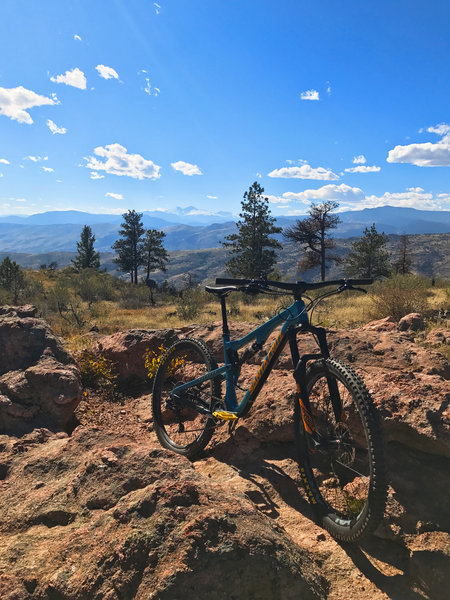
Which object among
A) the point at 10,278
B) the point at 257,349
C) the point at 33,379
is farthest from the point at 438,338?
the point at 10,278

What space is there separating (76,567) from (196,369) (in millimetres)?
3145

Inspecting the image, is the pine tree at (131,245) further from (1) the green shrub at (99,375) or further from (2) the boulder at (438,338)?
(2) the boulder at (438,338)

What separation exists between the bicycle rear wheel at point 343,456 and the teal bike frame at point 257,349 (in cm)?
34

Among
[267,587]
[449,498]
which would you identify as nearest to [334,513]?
[449,498]

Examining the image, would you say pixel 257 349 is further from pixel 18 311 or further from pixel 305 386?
pixel 18 311

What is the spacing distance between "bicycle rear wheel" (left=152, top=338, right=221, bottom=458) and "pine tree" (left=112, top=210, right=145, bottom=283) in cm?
5106

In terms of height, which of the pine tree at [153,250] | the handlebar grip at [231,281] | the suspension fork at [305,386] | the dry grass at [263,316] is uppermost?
the pine tree at [153,250]

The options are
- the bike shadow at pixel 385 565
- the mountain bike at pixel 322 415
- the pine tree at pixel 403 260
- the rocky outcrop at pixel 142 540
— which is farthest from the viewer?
the pine tree at pixel 403 260

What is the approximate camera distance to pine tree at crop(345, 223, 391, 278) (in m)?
34.2

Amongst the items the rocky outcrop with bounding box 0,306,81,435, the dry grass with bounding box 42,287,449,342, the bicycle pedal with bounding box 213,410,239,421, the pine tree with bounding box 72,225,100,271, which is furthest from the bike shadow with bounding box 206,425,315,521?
the pine tree with bounding box 72,225,100,271

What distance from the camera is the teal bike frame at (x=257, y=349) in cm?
293

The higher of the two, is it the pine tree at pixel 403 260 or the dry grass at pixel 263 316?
the pine tree at pixel 403 260

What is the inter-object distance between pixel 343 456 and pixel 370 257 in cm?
3462

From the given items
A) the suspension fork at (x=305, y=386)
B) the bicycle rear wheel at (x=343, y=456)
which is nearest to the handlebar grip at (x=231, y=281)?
the suspension fork at (x=305, y=386)
